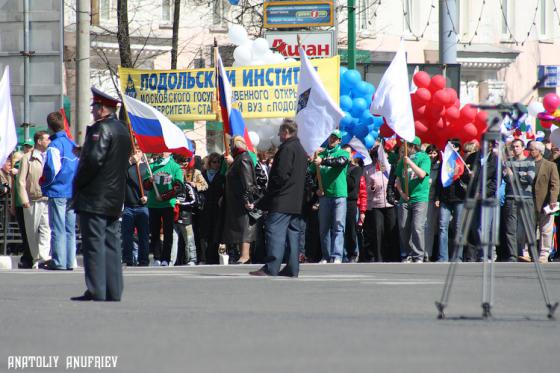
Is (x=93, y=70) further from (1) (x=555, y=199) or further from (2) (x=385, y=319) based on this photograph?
(2) (x=385, y=319)

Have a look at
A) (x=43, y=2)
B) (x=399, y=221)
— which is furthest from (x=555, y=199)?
(x=43, y=2)

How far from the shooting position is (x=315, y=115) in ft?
65.5

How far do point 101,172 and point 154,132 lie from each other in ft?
26.7

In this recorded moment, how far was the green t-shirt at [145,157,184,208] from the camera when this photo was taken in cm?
2162

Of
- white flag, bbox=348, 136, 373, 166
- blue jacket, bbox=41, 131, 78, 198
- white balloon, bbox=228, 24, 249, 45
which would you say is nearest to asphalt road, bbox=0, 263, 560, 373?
blue jacket, bbox=41, 131, 78, 198

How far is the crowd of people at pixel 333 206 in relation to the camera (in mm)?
21266

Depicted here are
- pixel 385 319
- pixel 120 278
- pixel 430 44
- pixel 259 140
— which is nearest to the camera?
pixel 385 319

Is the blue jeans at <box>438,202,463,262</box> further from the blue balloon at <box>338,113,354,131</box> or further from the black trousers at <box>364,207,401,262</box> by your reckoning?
the blue balloon at <box>338,113,354,131</box>

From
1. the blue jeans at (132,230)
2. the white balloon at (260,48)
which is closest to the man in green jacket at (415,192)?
the blue jeans at (132,230)

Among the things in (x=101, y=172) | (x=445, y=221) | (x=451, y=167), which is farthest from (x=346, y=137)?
(x=101, y=172)

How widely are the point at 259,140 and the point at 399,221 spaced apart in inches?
137

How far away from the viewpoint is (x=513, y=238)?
73.1 ft

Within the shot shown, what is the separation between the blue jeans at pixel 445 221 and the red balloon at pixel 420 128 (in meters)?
2.12

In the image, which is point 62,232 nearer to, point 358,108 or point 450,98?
point 358,108
